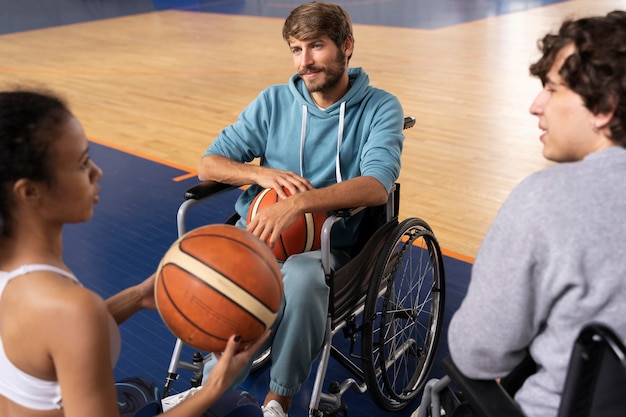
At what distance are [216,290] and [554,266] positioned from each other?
0.67m

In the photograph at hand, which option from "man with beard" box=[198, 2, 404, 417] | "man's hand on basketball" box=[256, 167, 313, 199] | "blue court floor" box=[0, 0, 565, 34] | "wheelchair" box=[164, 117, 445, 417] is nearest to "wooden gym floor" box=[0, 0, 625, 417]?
"blue court floor" box=[0, 0, 565, 34]

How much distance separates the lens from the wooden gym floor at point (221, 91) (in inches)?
138

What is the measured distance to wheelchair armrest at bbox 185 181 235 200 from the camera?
220cm

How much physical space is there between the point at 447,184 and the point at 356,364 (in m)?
1.84

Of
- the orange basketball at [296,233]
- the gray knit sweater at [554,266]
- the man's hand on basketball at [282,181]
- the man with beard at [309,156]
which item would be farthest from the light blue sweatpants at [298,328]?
the gray knit sweater at [554,266]

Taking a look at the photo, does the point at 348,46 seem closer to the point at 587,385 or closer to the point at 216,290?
the point at 216,290

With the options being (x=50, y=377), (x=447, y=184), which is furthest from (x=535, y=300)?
(x=447, y=184)

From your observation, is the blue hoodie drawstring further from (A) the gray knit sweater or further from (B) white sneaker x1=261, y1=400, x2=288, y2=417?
(A) the gray knit sweater

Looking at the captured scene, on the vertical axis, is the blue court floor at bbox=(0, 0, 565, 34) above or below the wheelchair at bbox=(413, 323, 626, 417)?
below

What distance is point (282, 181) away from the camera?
7.18 feet

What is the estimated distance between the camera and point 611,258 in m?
1.10

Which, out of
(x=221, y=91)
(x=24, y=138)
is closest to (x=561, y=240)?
(x=24, y=138)

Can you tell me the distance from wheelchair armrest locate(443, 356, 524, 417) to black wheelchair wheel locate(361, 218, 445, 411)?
0.73 metres

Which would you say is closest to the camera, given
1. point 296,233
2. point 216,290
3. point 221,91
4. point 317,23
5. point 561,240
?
point 561,240
